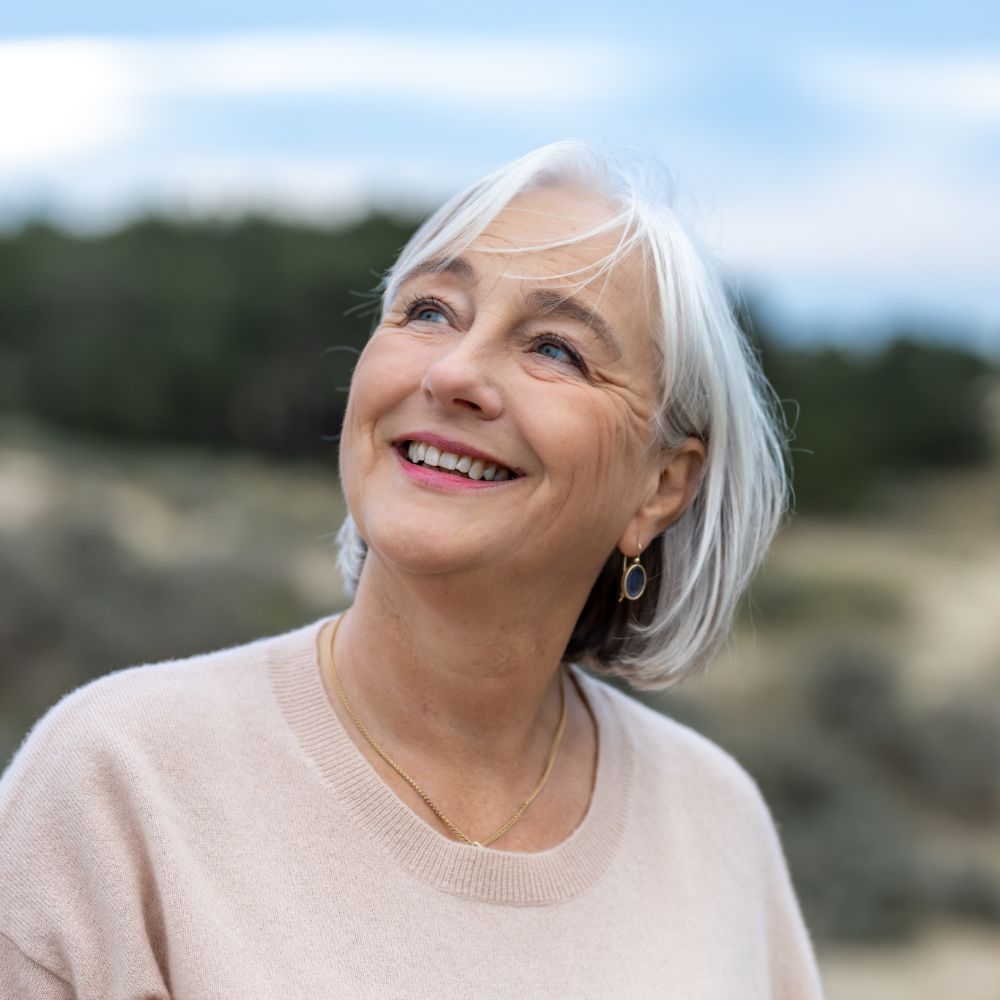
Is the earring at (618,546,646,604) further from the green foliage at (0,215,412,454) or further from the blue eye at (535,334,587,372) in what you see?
the green foliage at (0,215,412,454)

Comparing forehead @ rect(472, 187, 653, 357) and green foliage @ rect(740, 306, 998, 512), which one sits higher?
forehead @ rect(472, 187, 653, 357)

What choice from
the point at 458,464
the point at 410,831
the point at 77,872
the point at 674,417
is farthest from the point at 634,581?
the point at 77,872

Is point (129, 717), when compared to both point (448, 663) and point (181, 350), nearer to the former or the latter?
point (448, 663)

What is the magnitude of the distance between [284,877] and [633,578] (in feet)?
2.77

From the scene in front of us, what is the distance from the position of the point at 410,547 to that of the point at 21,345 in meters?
23.5

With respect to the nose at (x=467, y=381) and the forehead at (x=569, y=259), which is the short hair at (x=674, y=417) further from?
the nose at (x=467, y=381)

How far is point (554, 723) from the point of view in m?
2.52

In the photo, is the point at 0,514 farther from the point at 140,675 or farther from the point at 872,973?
the point at 140,675

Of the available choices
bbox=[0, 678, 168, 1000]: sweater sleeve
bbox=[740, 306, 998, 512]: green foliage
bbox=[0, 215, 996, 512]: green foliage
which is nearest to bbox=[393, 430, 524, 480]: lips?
bbox=[0, 678, 168, 1000]: sweater sleeve

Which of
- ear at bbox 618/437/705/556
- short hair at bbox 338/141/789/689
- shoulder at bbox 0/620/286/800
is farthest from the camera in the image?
ear at bbox 618/437/705/556

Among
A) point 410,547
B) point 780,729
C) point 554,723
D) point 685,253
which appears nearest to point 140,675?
point 410,547

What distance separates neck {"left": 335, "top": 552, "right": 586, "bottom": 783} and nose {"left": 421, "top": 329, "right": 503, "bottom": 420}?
→ 0.27m

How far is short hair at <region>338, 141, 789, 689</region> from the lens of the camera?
2279 millimetres

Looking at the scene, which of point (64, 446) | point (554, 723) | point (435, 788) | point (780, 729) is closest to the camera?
point (435, 788)
